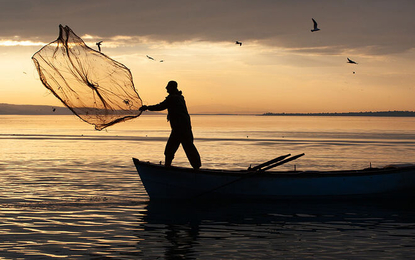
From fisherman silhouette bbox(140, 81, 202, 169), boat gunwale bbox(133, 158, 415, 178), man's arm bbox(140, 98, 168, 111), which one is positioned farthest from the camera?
boat gunwale bbox(133, 158, 415, 178)

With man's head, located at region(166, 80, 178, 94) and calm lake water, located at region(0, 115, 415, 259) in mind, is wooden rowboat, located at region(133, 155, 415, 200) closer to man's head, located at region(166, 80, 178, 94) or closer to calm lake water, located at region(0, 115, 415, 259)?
calm lake water, located at region(0, 115, 415, 259)

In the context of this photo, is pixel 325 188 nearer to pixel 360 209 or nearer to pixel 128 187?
pixel 360 209

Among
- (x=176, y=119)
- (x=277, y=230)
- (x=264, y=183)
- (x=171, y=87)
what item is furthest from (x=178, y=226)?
(x=171, y=87)

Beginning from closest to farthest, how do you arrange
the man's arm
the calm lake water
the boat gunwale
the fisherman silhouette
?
1. the calm lake water
2. the man's arm
3. the fisherman silhouette
4. the boat gunwale

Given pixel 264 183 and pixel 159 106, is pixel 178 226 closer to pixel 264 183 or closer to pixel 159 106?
pixel 159 106

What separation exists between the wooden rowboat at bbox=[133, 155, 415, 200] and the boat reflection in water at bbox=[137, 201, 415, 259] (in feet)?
1.01

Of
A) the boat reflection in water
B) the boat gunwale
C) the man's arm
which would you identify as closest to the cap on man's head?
the man's arm

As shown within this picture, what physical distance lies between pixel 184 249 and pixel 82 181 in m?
10.9

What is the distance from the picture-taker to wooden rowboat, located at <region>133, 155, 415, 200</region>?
14.3 m

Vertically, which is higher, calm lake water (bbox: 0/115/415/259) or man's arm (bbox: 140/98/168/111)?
man's arm (bbox: 140/98/168/111)

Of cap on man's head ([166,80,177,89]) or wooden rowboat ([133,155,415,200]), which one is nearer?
cap on man's head ([166,80,177,89])

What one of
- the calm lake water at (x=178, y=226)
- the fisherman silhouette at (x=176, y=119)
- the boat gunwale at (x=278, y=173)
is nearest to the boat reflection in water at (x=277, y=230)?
the calm lake water at (x=178, y=226)

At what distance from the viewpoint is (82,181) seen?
19.6 m

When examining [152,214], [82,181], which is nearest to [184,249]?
[152,214]
